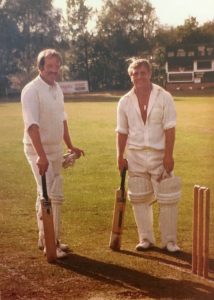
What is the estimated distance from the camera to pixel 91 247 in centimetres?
515

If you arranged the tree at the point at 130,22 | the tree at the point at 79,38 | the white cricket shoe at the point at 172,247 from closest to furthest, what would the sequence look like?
1. the white cricket shoe at the point at 172,247
2. the tree at the point at 130,22
3. the tree at the point at 79,38

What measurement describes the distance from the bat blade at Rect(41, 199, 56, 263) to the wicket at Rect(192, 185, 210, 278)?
1131mm

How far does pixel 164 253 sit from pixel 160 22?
11.9 ft

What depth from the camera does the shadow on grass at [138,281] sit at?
3.95 m

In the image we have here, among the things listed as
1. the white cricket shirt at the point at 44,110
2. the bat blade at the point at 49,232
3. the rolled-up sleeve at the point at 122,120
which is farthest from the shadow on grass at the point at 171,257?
the white cricket shirt at the point at 44,110

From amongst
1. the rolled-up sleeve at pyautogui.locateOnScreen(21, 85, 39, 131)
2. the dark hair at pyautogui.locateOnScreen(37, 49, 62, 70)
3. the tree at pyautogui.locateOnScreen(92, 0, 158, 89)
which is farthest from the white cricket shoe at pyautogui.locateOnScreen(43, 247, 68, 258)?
the tree at pyautogui.locateOnScreen(92, 0, 158, 89)

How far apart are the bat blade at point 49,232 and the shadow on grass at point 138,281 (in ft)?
0.30

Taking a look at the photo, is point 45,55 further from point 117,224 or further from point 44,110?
point 117,224

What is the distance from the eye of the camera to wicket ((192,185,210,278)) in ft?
13.4

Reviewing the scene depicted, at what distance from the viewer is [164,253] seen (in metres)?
4.89

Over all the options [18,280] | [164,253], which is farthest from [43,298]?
[164,253]

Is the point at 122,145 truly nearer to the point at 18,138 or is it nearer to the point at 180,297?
the point at 180,297

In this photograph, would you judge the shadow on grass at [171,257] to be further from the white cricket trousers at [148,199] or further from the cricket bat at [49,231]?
the cricket bat at [49,231]

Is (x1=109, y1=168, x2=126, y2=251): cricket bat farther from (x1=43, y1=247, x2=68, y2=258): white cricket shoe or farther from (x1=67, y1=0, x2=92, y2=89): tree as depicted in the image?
(x1=67, y1=0, x2=92, y2=89): tree
